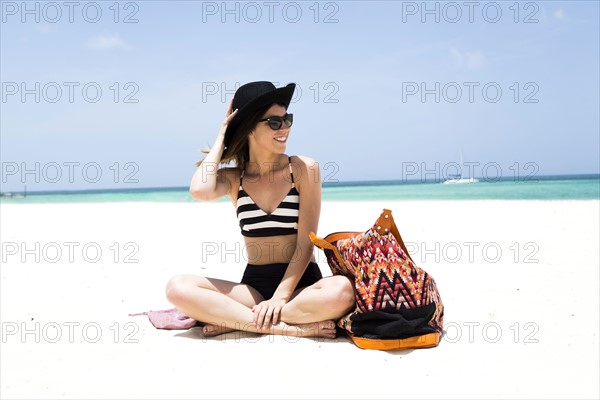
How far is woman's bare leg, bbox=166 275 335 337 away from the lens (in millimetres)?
3768

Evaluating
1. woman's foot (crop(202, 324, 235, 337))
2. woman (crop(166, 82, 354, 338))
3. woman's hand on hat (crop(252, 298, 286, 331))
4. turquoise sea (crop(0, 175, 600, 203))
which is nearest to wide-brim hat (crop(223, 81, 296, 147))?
woman (crop(166, 82, 354, 338))

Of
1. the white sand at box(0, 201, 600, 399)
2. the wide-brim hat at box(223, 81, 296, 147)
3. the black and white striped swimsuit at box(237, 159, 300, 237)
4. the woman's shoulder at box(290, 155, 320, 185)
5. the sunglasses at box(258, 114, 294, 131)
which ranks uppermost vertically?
the wide-brim hat at box(223, 81, 296, 147)

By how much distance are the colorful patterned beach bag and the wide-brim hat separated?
3.70 ft

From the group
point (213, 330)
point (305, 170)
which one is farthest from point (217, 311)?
point (305, 170)

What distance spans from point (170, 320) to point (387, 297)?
1.72 m

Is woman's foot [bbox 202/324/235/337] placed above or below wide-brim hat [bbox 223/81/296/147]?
below

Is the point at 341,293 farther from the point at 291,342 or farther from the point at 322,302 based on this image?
the point at 291,342

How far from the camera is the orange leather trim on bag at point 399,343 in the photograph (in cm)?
349

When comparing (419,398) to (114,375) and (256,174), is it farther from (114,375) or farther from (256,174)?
(256,174)

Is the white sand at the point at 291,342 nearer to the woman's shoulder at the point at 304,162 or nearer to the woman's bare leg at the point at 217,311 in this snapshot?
the woman's bare leg at the point at 217,311

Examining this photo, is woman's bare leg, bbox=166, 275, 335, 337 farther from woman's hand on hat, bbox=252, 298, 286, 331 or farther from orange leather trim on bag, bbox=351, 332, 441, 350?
orange leather trim on bag, bbox=351, 332, 441, 350

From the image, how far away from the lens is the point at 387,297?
3492 mm

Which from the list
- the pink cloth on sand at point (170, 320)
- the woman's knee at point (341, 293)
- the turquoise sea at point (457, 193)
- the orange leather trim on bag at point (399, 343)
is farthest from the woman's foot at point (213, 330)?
the turquoise sea at point (457, 193)

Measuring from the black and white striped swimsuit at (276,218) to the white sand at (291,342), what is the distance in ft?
2.53
